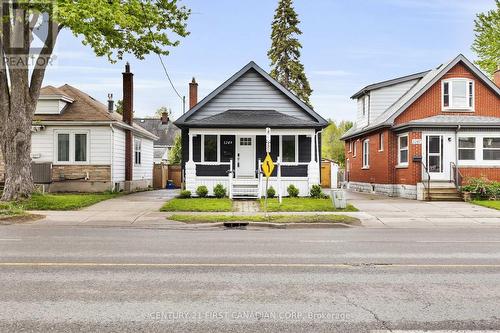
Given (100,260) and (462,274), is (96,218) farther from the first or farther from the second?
(462,274)

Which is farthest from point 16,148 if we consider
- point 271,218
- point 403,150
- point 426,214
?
point 403,150

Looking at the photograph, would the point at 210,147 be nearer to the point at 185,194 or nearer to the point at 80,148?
the point at 185,194

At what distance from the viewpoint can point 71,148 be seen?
26656 mm

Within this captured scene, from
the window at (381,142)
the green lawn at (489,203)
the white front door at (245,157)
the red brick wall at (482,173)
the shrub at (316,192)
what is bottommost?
the green lawn at (489,203)

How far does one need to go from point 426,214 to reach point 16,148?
16.4 m

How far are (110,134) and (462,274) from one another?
22.7 meters

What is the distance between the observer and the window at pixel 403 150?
85.4 feet

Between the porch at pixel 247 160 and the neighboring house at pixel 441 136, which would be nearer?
the porch at pixel 247 160

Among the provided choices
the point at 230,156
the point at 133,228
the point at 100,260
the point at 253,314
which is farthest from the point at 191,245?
the point at 230,156

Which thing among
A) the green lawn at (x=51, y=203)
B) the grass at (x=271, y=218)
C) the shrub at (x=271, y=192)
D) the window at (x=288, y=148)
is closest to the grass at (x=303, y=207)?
the grass at (x=271, y=218)

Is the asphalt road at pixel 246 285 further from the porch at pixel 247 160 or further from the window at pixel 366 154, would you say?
the window at pixel 366 154

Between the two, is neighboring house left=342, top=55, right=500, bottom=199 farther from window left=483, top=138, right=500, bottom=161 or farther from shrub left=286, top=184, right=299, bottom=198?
shrub left=286, top=184, right=299, bottom=198

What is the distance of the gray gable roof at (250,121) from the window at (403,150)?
5696mm

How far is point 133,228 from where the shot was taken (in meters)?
14.5
